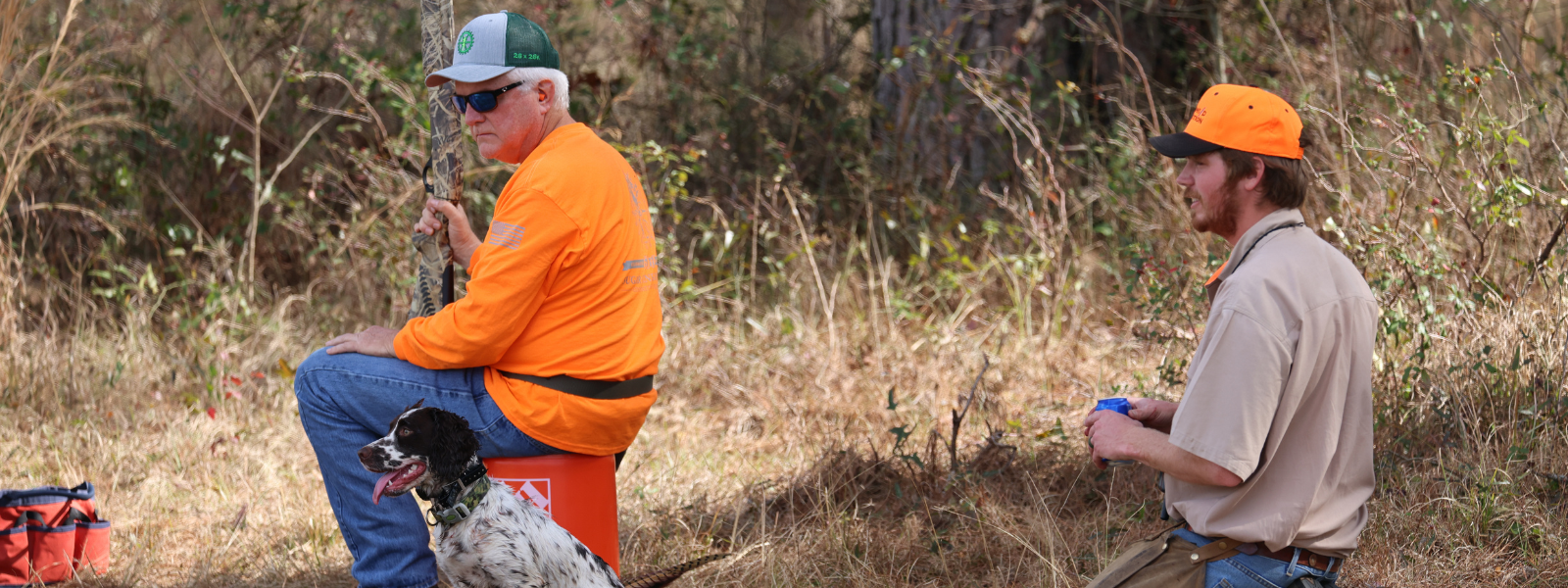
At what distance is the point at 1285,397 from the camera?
224 centimetres

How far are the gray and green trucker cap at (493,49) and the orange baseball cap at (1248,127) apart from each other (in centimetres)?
Result: 167

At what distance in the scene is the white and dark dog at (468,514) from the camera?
2.79 meters

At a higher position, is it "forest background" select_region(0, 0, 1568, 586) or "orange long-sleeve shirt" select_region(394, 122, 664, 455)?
"orange long-sleeve shirt" select_region(394, 122, 664, 455)

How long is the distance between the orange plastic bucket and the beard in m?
1.68

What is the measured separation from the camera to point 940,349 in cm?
625

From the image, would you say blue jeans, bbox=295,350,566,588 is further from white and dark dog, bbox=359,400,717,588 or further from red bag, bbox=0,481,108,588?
red bag, bbox=0,481,108,588

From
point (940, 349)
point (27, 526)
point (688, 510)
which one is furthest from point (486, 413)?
point (940, 349)

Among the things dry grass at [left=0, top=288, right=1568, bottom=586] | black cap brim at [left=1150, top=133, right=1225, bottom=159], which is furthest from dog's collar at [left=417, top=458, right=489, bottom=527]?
black cap brim at [left=1150, top=133, right=1225, bottom=159]

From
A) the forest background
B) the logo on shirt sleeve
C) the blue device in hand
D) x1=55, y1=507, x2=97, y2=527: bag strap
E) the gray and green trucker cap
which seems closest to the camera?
the blue device in hand

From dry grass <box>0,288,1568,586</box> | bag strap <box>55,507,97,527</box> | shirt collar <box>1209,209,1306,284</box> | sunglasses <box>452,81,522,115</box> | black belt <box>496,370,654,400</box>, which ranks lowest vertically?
dry grass <box>0,288,1568,586</box>

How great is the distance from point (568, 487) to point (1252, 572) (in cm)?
172

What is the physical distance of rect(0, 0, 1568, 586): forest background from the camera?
14.0 ft

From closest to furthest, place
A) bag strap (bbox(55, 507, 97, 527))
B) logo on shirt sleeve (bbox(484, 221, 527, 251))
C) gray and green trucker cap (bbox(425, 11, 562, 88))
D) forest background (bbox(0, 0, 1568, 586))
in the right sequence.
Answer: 1. logo on shirt sleeve (bbox(484, 221, 527, 251))
2. gray and green trucker cap (bbox(425, 11, 562, 88))
3. bag strap (bbox(55, 507, 97, 527))
4. forest background (bbox(0, 0, 1568, 586))

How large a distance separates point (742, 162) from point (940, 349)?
112 inches
